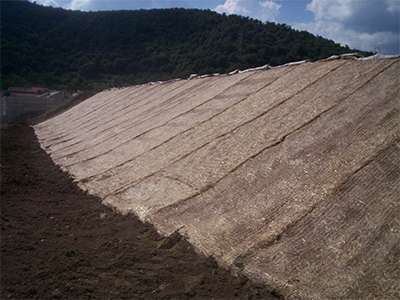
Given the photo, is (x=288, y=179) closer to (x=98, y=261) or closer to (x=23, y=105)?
(x=98, y=261)

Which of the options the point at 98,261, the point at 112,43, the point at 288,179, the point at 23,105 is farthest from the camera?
the point at 112,43

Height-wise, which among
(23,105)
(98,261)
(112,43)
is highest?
(112,43)

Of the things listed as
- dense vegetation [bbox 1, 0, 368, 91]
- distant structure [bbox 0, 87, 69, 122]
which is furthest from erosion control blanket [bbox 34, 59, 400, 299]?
dense vegetation [bbox 1, 0, 368, 91]

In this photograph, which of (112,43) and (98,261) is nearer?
(98,261)

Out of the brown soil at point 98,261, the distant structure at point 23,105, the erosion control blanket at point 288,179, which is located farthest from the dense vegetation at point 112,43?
the brown soil at point 98,261

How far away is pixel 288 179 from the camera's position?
82.6 inches

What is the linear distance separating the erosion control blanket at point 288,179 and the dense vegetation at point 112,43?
1963 cm

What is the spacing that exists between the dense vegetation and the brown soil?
68.8 feet

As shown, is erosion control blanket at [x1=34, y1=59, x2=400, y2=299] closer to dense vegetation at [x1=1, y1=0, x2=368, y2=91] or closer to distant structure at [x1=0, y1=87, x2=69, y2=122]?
distant structure at [x1=0, y1=87, x2=69, y2=122]

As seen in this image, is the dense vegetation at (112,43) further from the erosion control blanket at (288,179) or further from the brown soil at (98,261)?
the brown soil at (98,261)

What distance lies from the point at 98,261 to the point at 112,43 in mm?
40116

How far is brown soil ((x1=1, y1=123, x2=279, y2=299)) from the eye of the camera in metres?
1.48

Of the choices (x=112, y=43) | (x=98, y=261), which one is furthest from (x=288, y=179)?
(x=112, y=43)

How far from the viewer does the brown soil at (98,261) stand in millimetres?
1483
